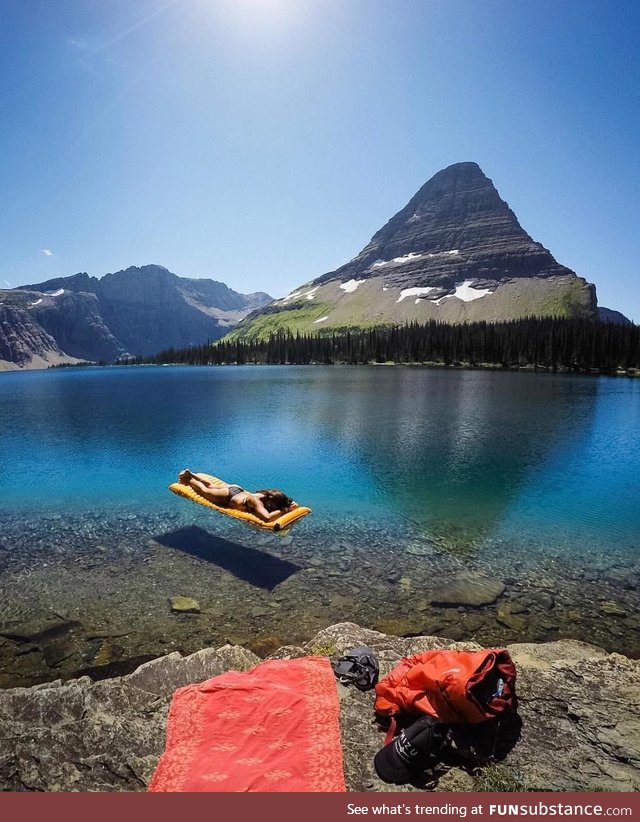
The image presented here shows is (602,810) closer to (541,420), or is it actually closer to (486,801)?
(486,801)

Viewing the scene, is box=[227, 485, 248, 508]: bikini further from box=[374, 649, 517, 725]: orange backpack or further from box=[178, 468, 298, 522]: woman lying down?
box=[374, 649, 517, 725]: orange backpack

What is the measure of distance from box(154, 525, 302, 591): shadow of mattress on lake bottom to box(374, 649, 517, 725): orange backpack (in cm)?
658

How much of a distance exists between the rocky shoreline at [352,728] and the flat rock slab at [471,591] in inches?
123

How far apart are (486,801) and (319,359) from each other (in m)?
171

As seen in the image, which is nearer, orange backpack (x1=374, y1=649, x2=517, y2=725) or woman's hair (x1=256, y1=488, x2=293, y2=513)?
orange backpack (x1=374, y1=649, x2=517, y2=725)

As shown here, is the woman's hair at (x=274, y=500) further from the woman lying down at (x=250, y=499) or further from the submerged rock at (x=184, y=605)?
the submerged rock at (x=184, y=605)

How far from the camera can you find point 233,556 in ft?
49.6

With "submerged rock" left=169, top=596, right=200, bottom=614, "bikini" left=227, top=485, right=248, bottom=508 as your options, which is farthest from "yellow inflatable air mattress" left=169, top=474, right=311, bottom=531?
"submerged rock" left=169, top=596, right=200, bottom=614

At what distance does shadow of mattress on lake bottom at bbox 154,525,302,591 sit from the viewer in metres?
13.6

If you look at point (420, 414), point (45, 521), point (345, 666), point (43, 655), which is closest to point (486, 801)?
point (345, 666)

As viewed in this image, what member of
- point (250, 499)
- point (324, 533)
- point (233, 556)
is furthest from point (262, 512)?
point (324, 533)

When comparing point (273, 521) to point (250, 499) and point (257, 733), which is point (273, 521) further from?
point (257, 733)

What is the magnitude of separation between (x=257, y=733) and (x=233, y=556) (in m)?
8.80

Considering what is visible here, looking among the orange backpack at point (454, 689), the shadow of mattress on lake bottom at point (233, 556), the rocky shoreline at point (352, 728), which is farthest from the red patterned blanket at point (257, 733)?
the shadow of mattress on lake bottom at point (233, 556)
